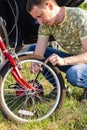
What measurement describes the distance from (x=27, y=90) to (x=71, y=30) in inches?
29.9

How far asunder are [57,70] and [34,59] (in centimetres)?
26

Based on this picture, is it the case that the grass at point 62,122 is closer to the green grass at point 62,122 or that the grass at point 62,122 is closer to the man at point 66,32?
the green grass at point 62,122

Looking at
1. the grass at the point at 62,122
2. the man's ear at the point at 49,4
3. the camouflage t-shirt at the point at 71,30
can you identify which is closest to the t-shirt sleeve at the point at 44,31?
the camouflage t-shirt at the point at 71,30

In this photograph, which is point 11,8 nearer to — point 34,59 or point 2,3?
point 2,3

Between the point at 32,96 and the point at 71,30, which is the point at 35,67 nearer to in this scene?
the point at 32,96

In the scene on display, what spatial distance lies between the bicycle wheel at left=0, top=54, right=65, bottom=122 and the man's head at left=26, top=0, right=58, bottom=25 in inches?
16.9

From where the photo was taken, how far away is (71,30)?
14.6 feet

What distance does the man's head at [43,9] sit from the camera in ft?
13.8

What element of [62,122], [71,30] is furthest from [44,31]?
[62,122]

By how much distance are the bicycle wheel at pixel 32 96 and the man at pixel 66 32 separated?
0.49 feet

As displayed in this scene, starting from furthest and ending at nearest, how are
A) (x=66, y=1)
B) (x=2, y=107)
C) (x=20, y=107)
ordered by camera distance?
(x=66, y=1)
(x=20, y=107)
(x=2, y=107)

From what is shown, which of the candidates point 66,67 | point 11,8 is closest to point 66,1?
point 11,8

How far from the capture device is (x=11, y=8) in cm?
568

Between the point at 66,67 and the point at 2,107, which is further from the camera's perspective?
the point at 66,67
